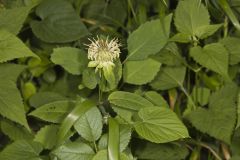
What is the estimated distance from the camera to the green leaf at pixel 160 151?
1046mm

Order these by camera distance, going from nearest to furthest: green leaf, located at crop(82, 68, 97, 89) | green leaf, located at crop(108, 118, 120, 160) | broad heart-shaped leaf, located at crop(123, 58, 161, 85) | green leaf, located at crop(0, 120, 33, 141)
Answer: green leaf, located at crop(108, 118, 120, 160)
green leaf, located at crop(82, 68, 97, 89)
broad heart-shaped leaf, located at crop(123, 58, 161, 85)
green leaf, located at crop(0, 120, 33, 141)

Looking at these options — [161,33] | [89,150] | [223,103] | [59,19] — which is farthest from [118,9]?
[89,150]

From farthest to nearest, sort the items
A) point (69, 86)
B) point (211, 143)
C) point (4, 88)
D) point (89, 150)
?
point (69, 86) → point (211, 143) → point (4, 88) → point (89, 150)

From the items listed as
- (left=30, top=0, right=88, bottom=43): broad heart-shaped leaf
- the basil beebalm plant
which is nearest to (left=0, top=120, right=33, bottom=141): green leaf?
the basil beebalm plant

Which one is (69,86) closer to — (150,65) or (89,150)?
(150,65)

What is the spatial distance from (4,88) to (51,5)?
0.31 meters

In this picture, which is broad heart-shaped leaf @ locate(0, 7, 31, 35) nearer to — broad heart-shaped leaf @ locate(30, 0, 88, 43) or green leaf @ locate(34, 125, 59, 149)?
broad heart-shaped leaf @ locate(30, 0, 88, 43)

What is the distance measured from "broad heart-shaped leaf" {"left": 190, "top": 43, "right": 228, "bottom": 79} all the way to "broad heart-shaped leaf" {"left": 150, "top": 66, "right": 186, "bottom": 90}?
0.42 feet

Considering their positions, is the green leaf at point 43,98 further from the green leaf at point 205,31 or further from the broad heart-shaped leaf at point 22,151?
the green leaf at point 205,31

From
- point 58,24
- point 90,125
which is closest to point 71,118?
point 90,125

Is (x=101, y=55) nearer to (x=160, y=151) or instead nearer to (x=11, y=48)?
(x=11, y=48)

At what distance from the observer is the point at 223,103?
3.47ft

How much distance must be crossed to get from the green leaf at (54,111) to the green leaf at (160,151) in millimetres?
210

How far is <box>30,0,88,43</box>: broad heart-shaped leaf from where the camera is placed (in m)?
1.16
